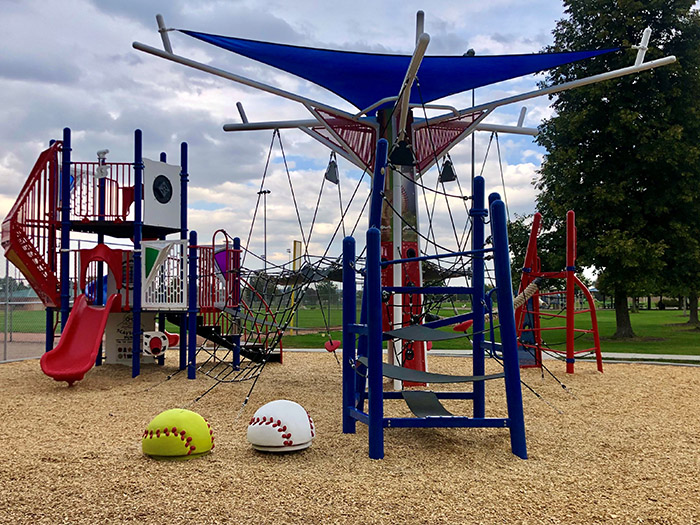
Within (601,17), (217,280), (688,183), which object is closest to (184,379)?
(217,280)

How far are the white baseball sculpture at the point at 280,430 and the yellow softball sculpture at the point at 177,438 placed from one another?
410 millimetres

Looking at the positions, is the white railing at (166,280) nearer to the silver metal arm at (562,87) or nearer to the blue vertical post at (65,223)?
the blue vertical post at (65,223)

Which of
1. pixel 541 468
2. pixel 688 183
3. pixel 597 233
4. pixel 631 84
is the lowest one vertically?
pixel 541 468

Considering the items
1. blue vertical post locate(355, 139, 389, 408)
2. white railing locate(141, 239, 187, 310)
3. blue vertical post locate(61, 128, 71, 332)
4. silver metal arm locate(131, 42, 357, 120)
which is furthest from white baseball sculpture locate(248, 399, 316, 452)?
blue vertical post locate(61, 128, 71, 332)

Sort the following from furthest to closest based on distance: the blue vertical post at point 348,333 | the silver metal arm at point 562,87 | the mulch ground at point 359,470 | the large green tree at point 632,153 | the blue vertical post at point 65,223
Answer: the large green tree at point 632,153
the blue vertical post at point 65,223
the silver metal arm at point 562,87
the blue vertical post at point 348,333
the mulch ground at point 359,470

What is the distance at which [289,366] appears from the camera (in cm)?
1300

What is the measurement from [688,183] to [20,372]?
18105 mm

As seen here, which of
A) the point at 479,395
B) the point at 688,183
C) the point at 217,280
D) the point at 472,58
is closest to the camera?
the point at 479,395

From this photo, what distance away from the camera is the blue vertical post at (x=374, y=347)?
548 cm

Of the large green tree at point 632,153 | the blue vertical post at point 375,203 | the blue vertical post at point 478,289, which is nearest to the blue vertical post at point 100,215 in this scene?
the blue vertical post at point 375,203

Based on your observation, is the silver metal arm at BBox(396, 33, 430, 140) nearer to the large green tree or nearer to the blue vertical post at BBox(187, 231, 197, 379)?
the blue vertical post at BBox(187, 231, 197, 379)

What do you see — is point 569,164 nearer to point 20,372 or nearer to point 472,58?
point 472,58

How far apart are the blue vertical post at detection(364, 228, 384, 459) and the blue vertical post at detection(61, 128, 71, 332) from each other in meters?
7.82

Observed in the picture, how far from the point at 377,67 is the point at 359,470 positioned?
6.51 meters
